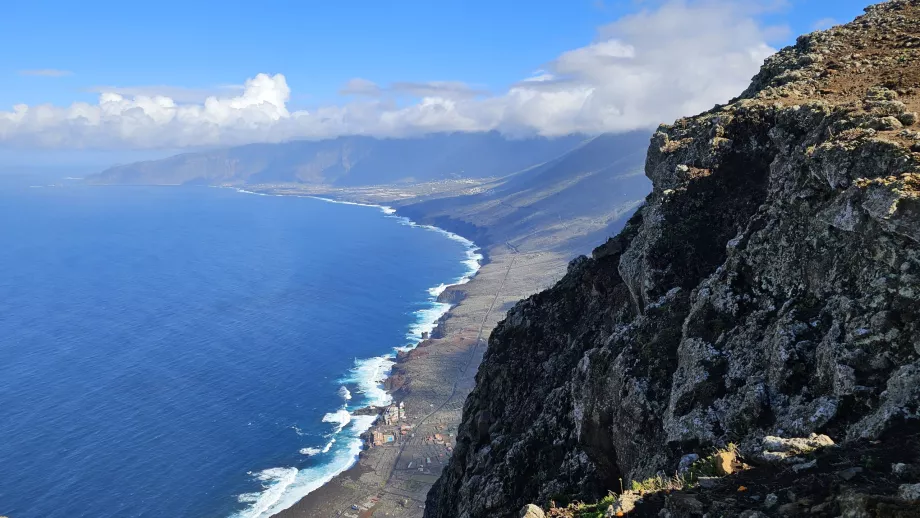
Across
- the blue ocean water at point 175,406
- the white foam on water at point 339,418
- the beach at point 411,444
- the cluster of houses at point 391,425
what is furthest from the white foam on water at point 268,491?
the cluster of houses at point 391,425

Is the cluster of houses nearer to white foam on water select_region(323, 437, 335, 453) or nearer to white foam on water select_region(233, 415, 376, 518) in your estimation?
white foam on water select_region(233, 415, 376, 518)

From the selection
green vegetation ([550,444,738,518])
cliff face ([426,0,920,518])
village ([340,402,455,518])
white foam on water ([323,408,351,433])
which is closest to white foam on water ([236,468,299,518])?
village ([340,402,455,518])

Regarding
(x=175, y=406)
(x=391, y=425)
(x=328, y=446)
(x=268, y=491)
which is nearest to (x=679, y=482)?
(x=268, y=491)

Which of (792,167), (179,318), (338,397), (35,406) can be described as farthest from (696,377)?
(179,318)

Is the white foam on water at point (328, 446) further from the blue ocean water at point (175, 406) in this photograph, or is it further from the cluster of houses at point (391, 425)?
the cluster of houses at point (391, 425)

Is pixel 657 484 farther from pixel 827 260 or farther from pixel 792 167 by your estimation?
pixel 792 167

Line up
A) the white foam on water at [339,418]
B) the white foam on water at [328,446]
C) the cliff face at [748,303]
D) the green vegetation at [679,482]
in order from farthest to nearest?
the white foam on water at [339,418]
the white foam on water at [328,446]
the cliff face at [748,303]
the green vegetation at [679,482]

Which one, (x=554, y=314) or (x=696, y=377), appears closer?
(x=696, y=377)

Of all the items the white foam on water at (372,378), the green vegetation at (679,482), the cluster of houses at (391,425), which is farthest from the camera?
the white foam on water at (372,378)
